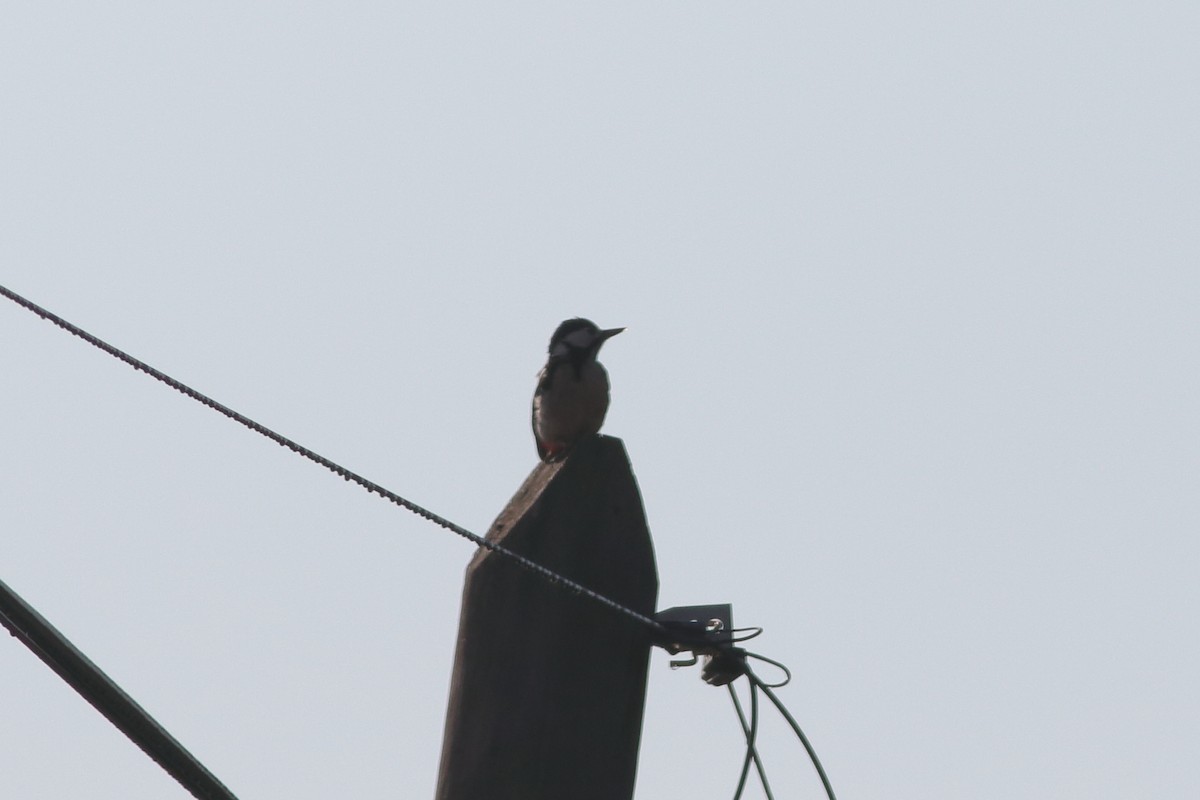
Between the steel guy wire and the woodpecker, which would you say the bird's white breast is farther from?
the steel guy wire

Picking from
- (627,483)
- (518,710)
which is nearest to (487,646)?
(518,710)

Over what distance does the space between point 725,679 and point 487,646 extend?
79cm

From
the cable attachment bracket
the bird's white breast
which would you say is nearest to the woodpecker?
the bird's white breast

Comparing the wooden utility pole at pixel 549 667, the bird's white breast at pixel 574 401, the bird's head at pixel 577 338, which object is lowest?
the wooden utility pole at pixel 549 667

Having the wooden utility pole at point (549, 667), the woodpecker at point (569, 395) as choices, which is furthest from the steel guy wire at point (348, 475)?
the woodpecker at point (569, 395)

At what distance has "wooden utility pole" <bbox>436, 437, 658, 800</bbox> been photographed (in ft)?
14.4

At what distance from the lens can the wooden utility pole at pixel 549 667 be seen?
438 cm

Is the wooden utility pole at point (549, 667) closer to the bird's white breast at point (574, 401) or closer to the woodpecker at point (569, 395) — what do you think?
the woodpecker at point (569, 395)

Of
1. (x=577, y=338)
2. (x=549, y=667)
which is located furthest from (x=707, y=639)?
(x=577, y=338)

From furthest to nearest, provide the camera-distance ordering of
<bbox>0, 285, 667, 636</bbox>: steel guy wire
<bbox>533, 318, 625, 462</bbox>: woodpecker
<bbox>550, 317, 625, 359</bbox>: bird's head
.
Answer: <bbox>550, 317, 625, 359</bbox>: bird's head
<bbox>533, 318, 625, 462</bbox>: woodpecker
<bbox>0, 285, 667, 636</bbox>: steel guy wire

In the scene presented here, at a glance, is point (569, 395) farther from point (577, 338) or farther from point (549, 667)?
point (549, 667)

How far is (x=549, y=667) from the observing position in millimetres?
4422

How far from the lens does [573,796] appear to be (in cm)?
439

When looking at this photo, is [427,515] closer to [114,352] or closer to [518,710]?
[518,710]
